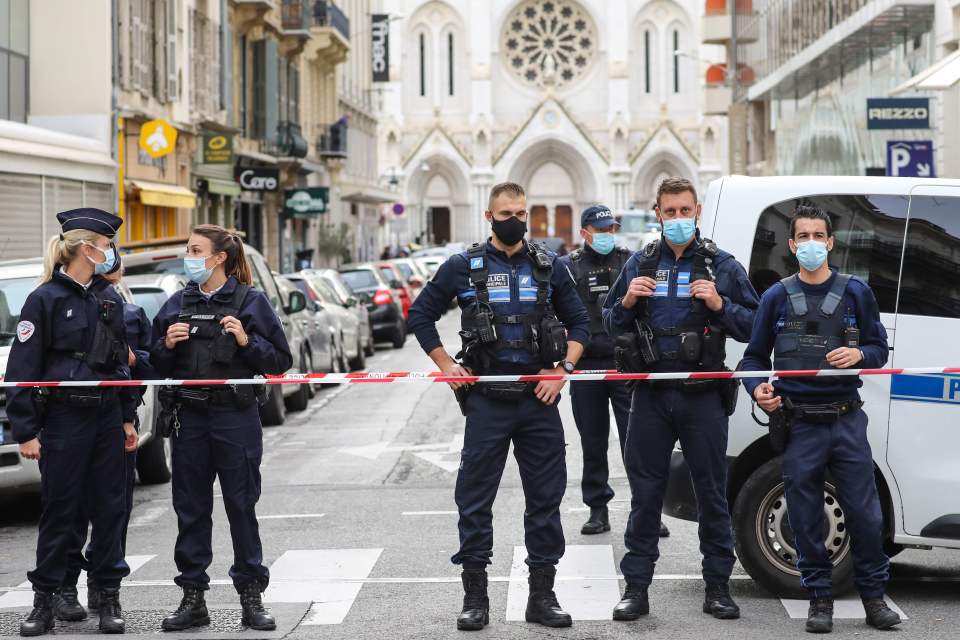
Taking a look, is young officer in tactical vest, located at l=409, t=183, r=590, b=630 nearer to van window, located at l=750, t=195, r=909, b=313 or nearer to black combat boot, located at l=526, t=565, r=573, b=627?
black combat boot, located at l=526, t=565, r=573, b=627

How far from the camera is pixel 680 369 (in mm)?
7520

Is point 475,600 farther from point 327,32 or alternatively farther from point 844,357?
point 327,32

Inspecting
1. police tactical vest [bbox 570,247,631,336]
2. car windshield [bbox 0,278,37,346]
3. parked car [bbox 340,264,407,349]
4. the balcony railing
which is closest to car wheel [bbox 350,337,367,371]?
parked car [bbox 340,264,407,349]

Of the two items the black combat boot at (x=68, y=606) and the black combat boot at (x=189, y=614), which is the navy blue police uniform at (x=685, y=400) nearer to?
the black combat boot at (x=189, y=614)

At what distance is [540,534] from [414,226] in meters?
85.8

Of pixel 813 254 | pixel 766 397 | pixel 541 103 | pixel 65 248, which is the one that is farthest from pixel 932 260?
pixel 541 103

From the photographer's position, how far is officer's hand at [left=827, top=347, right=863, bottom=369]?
7.10m

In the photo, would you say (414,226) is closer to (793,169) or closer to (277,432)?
(793,169)

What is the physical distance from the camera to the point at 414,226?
305ft

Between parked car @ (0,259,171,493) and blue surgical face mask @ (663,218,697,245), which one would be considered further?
parked car @ (0,259,171,493)

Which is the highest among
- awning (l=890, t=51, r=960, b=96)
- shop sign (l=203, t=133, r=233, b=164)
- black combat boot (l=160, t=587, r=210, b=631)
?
shop sign (l=203, t=133, r=233, b=164)

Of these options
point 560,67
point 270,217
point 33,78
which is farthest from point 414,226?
point 33,78

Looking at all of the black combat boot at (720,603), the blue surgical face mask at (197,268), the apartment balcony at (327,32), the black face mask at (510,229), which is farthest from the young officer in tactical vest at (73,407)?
the apartment balcony at (327,32)

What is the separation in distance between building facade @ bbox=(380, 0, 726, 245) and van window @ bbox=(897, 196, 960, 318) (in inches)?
3253
